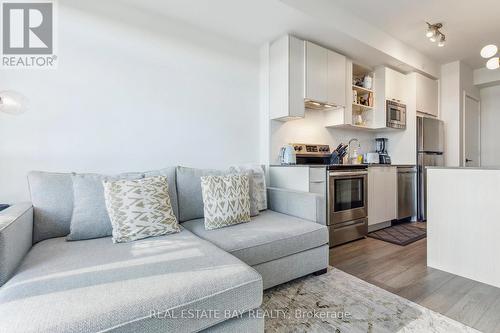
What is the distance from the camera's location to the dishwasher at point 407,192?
373 centimetres

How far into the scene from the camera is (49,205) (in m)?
1.64

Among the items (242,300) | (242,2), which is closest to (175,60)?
(242,2)

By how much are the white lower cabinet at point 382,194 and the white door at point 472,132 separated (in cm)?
185

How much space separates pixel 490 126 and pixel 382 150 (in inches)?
96.8

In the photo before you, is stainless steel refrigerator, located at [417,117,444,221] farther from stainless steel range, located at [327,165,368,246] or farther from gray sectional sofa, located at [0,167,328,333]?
gray sectional sofa, located at [0,167,328,333]

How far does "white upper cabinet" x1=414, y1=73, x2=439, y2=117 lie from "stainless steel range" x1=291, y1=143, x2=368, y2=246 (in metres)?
1.96

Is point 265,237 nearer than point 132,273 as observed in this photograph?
No

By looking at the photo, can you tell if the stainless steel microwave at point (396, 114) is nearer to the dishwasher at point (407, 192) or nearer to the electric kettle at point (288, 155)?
the dishwasher at point (407, 192)

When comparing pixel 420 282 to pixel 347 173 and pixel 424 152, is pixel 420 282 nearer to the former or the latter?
pixel 347 173

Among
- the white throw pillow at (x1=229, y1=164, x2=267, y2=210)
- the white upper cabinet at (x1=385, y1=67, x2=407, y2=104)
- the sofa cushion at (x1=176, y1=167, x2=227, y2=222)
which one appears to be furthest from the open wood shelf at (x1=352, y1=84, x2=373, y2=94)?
the sofa cushion at (x1=176, y1=167, x2=227, y2=222)

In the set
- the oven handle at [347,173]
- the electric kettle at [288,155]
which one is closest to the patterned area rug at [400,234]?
the oven handle at [347,173]

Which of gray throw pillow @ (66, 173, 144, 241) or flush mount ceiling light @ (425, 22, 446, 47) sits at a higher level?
flush mount ceiling light @ (425, 22, 446, 47)

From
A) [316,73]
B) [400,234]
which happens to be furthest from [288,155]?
[400,234]

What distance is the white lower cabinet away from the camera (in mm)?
3293
